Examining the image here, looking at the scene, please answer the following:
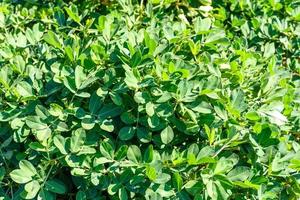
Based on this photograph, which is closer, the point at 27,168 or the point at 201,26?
the point at 27,168

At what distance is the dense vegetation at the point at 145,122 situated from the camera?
1771 mm

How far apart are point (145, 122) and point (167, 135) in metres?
0.09

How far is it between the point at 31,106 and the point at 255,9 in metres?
1.54

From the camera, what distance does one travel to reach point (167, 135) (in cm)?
182

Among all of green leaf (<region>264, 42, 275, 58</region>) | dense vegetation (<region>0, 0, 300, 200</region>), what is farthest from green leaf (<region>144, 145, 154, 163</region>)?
green leaf (<region>264, 42, 275, 58</region>)

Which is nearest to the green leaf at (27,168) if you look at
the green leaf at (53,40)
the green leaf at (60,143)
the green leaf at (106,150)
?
the green leaf at (60,143)

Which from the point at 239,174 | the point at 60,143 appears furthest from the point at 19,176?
the point at 239,174

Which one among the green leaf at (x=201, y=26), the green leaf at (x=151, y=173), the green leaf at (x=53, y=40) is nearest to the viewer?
the green leaf at (x=151, y=173)

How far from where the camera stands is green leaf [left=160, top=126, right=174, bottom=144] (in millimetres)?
1812

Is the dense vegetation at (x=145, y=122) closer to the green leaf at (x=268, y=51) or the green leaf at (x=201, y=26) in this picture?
the green leaf at (x=201, y=26)

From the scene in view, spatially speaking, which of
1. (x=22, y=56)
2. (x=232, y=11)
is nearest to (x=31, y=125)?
(x=22, y=56)

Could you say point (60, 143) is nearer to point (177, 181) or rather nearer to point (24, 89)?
point (24, 89)

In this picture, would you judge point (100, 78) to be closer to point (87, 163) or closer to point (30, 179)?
point (87, 163)

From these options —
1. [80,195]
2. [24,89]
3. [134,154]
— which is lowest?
[80,195]
